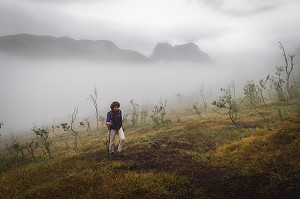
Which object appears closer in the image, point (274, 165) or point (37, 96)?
point (274, 165)

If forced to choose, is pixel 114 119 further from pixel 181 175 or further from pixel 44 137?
pixel 44 137

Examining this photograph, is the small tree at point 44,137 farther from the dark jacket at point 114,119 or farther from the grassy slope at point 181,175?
the dark jacket at point 114,119

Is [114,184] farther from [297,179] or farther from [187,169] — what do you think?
[297,179]

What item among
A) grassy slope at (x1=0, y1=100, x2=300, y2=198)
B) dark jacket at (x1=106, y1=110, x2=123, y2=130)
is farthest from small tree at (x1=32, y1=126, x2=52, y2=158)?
dark jacket at (x1=106, y1=110, x2=123, y2=130)

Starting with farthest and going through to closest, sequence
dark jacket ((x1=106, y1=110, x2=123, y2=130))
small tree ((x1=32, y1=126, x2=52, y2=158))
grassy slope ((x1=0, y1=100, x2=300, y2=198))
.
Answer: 1. small tree ((x1=32, y1=126, x2=52, y2=158))
2. dark jacket ((x1=106, y1=110, x2=123, y2=130))
3. grassy slope ((x1=0, y1=100, x2=300, y2=198))

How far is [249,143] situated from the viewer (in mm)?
13695

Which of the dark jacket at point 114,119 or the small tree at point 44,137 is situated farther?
the small tree at point 44,137

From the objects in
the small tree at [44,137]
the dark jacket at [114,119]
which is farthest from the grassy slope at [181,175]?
the small tree at [44,137]

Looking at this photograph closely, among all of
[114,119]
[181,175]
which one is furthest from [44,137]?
[181,175]

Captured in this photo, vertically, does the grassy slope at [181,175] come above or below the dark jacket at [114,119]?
below

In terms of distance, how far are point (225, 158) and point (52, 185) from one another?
25.4 ft

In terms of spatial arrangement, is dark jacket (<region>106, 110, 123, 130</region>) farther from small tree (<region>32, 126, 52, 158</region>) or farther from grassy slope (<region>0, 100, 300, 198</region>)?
small tree (<region>32, 126, 52, 158</region>)

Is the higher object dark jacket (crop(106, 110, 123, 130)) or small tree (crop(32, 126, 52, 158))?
dark jacket (crop(106, 110, 123, 130))

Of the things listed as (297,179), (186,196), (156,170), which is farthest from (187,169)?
(297,179)
